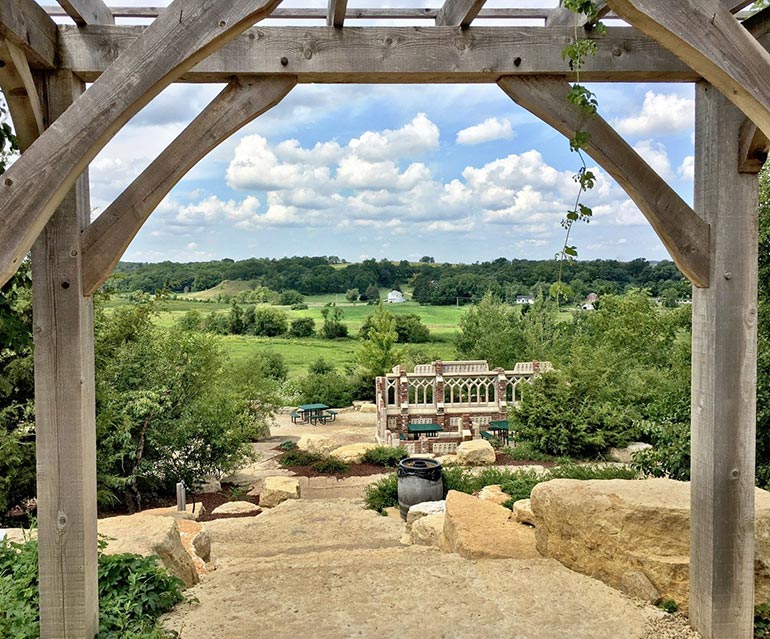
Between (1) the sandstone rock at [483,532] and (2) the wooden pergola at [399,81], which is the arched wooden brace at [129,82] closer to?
(2) the wooden pergola at [399,81]

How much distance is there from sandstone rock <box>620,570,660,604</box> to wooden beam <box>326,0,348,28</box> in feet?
11.2

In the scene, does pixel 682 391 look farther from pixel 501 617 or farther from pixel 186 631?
pixel 186 631

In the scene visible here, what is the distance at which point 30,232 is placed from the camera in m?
2.00

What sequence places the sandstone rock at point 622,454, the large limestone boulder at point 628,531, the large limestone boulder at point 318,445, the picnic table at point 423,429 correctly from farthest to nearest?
the picnic table at point 423,429, the large limestone boulder at point 318,445, the sandstone rock at point 622,454, the large limestone boulder at point 628,531

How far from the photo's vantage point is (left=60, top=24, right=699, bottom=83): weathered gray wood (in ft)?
9.23

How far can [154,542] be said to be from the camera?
12.9 feet

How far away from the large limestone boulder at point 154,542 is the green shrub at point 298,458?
9389 mm

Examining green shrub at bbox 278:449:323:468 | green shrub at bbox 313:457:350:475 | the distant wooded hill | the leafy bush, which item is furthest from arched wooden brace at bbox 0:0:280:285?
the distant wooded hill

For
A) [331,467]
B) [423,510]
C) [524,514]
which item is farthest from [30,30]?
[331,467]

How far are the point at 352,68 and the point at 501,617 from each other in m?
3.00

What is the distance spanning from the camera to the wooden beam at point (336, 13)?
269 cm

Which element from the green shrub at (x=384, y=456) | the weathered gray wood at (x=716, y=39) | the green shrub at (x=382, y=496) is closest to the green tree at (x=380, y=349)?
the green shrub at (x=384, y=456)

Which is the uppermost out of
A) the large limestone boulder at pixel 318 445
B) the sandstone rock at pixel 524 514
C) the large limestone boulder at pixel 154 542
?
the large limestone boulder at pixel 154 542

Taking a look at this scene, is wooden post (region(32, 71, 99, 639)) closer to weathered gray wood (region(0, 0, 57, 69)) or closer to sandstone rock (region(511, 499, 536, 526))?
weathered gray wood (region(0, 0, 57, 69))
